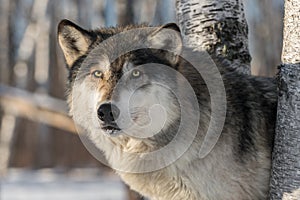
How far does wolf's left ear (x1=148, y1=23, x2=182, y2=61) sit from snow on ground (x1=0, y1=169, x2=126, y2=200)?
25.4 ft

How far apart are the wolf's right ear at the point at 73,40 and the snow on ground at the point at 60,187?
7431mm

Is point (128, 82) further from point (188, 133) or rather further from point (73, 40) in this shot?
point (73, 40)

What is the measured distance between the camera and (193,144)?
148 inches

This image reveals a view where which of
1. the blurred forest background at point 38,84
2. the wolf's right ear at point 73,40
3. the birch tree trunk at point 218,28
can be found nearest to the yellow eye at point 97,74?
the wolf's right ear at point 73,40

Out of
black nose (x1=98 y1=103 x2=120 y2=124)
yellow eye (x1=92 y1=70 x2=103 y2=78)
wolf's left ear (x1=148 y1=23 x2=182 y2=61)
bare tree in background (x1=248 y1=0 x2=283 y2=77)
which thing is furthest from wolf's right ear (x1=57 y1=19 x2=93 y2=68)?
bare tree in background (x1=248 y1=0 x2=283 y2=77)

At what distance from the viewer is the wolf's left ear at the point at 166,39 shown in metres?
3.71

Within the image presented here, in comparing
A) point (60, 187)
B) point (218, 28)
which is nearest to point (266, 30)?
point (60, 187)

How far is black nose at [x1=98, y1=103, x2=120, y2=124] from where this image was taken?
3.47 metres

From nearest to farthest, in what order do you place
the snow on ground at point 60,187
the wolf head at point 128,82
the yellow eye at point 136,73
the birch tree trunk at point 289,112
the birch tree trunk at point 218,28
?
the birch tree trunk at point 289,112 < the wolf head at point 128,82 < the yellow eye at point 136,73 < the birch tree trunk at point 218,28 < the snow on ground at point 60,187

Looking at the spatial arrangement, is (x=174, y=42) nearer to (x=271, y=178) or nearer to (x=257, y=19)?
(x=271, y=178)

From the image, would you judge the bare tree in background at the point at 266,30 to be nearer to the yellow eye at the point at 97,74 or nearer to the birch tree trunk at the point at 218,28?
the birch tree trunk at the point at 218,28

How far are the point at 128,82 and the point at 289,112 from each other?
981mm

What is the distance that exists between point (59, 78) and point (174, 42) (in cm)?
2064

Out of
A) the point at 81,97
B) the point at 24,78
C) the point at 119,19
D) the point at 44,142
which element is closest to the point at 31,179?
the point at 44,142
